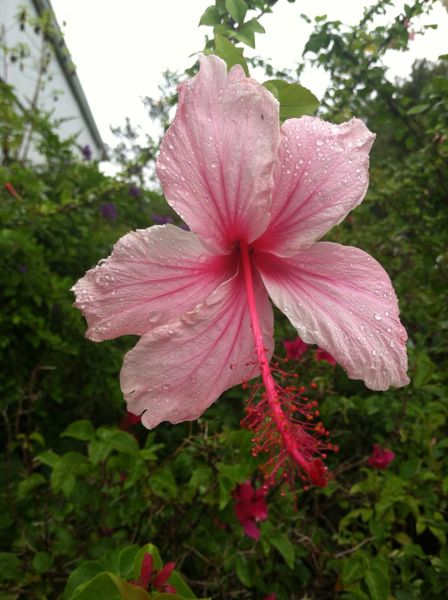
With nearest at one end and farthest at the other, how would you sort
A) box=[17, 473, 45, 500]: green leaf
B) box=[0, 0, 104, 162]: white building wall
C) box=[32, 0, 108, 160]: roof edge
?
1. box=[17, 473, 45, 500]: green leaf
2. box=[0, 0, 104, 162]: white building wall
3. box=[32, 0, 108, 160]: roof edge

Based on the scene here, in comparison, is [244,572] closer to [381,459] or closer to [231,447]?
[231,447]

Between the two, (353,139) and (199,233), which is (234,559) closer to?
(199,233)

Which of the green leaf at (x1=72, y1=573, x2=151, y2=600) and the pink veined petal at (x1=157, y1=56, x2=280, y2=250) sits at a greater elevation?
the pink veined petal at (x1=157, y1=56, x2=280, y2=250)

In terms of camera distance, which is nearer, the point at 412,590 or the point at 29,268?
the point at 412,590

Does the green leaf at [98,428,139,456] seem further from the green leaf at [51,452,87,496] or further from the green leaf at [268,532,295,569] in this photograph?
the green leaf at [268,532,295,569]

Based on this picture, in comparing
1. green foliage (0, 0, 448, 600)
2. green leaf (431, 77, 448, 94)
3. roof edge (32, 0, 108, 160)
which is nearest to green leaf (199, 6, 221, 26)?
green foliage (0, 0, 448, 600)

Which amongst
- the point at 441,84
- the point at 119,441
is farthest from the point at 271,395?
the point at 441,84

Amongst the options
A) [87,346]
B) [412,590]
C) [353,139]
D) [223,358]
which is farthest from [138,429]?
[353,139]
